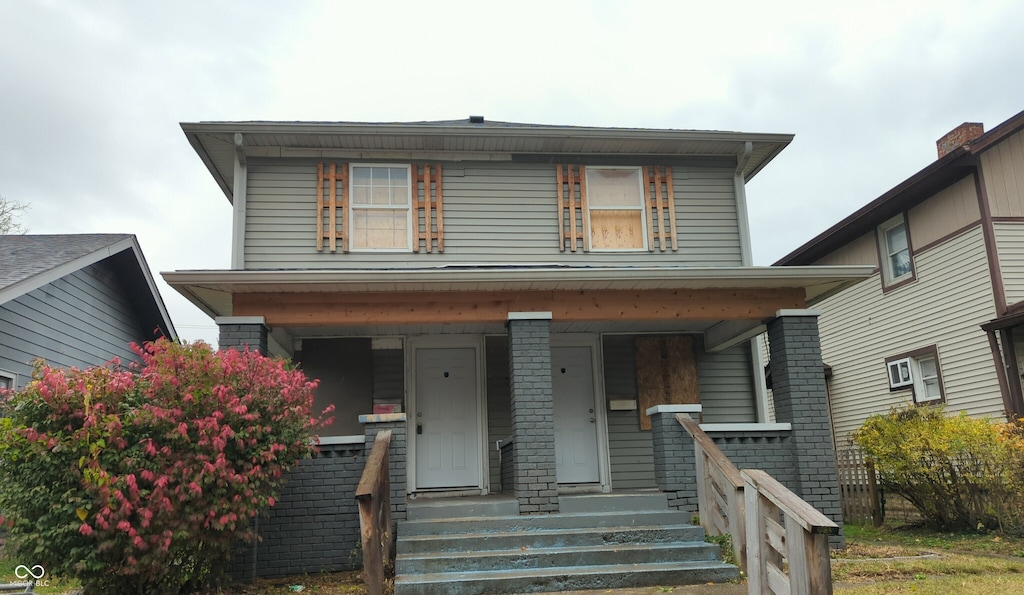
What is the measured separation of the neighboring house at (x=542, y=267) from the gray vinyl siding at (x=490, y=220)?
0.07ft

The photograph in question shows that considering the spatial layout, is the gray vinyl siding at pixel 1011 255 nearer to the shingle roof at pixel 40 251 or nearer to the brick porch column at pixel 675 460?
the brick porch column at pixel 675 460

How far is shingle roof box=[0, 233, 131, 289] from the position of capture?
10.5 m

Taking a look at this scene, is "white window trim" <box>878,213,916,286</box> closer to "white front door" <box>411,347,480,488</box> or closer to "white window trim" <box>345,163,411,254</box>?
"white front door" <box>411,347,480,488</box>

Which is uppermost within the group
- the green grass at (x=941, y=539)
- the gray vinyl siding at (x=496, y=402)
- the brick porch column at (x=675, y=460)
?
the gray vinyl siding at (x=496, y=402)

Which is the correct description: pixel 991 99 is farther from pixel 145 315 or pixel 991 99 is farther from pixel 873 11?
pixel 145 315

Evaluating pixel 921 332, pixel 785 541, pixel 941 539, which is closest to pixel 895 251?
pixel 921 332

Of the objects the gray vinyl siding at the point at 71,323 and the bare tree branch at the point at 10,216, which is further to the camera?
the bare tree branch at the point at 10,216

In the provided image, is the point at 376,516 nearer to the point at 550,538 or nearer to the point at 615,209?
the point at 550,538

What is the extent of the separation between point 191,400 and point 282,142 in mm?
5003

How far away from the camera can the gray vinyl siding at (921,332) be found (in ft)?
Answer: 45.2

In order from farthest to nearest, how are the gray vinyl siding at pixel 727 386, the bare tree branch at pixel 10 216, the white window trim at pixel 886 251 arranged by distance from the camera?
the bare tree branch at pixel 10 216
the white window trim at pixel 886 251
the gray vinyl siding at pixel 727 386

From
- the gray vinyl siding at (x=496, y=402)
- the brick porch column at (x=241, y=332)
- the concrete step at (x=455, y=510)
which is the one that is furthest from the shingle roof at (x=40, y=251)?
the gray vinyl siding at (x=496, y=402)

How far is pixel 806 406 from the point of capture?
8945mm

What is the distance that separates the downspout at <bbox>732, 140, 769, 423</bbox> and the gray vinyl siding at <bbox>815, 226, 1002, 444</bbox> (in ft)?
11.2
